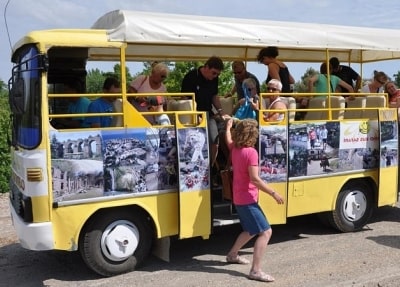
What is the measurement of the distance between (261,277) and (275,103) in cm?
219

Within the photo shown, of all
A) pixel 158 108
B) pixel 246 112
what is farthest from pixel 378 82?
pixel 158 108

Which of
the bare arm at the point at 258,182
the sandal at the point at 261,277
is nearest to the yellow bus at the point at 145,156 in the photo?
the bare arm at the point at 258,182

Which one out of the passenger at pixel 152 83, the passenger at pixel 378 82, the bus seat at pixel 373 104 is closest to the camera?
the passenger at pixel 152 83

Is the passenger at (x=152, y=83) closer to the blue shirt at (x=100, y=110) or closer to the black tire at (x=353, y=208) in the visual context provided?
the blue shirt at (x=100, y=110)

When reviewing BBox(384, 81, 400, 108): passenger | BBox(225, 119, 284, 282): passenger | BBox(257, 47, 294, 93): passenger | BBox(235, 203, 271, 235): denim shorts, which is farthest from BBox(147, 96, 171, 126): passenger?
BBox(384, 81, 400, 108): passenger

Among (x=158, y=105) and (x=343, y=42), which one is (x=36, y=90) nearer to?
(x=158, y=105)

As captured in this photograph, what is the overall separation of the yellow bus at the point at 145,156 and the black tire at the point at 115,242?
0.01m

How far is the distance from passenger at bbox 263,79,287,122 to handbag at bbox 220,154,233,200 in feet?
2.35

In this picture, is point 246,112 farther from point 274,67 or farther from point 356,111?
point 356,111

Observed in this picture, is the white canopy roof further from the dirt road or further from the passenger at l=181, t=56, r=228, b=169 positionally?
the dirt road

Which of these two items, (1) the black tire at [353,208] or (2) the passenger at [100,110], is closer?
(2) the passenger at [100,110]

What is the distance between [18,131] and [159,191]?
5.51ft

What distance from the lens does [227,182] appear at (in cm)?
604

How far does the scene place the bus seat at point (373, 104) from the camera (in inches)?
279
